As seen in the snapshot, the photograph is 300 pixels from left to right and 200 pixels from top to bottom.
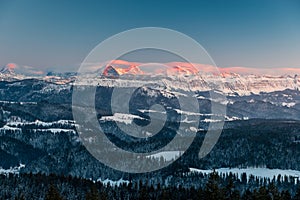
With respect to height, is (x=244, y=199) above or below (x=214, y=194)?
below

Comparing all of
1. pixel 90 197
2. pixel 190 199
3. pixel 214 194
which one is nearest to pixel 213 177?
pixel 214 194

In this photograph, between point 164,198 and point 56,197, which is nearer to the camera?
A: point 56,197

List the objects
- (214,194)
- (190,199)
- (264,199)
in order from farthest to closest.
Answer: (190,199) → (264,199) → (214,194)

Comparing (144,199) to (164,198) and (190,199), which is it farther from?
(190,199)

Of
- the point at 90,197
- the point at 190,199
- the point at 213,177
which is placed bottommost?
the point at 190,199

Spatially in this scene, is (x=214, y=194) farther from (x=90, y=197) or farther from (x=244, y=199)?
(x=244, y=199)

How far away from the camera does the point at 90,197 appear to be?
13725cm

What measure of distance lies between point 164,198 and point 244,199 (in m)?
29.4

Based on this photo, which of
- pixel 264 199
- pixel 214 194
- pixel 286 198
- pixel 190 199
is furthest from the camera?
pixel 190 199

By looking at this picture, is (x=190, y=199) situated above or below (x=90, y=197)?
below

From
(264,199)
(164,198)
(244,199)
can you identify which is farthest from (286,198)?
(164,198)

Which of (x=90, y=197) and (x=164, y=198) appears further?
(x=164, y=198)

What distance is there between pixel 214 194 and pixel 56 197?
41.8m

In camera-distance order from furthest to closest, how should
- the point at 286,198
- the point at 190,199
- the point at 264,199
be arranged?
the point at 190,199, the point at 286,198, the point at 264,199
